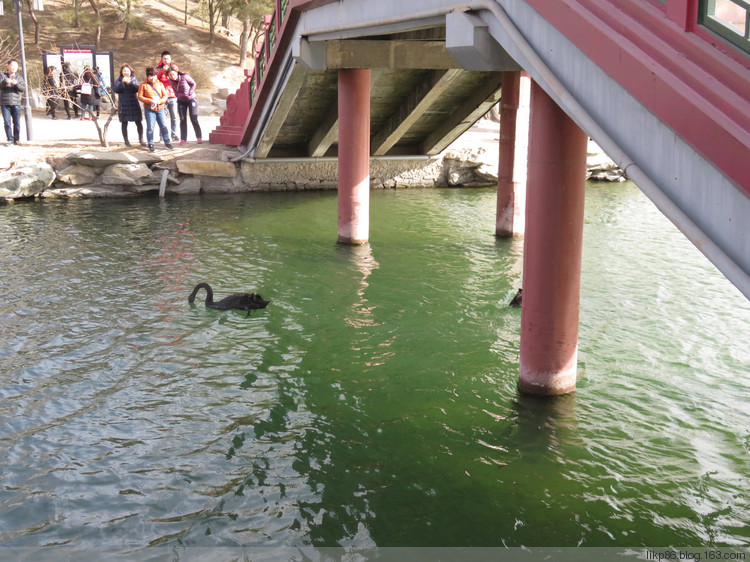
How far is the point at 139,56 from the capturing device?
38188mm

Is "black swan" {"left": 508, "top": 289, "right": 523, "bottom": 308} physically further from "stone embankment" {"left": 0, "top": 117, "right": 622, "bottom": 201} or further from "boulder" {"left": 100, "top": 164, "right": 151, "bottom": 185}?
"boulder" {"left": 100, "top": 164, "right": 151, "bottom": 185}

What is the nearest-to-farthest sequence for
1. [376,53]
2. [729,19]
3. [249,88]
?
[729,19]
[376,53]
[249,88]

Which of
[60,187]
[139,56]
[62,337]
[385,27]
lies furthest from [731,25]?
[139,56]

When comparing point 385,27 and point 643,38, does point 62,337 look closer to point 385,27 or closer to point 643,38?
point 385,27

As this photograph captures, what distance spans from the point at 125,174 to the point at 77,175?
1050 millimetres

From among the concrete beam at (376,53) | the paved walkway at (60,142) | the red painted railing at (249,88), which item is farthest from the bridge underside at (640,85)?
the paved walkway at (60,142)

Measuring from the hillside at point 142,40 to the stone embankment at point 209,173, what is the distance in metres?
18.5

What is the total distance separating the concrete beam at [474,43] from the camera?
762cm

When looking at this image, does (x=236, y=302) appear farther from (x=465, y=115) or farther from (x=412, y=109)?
(x=465, y=115)

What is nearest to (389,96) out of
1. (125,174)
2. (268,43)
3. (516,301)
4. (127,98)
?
(268,43)

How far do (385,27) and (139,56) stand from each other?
30.8 metres

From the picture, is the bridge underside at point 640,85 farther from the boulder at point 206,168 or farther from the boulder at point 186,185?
the boulder at point 186,185

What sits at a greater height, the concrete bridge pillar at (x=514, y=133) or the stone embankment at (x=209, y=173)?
the concrete bridge pillar at (x=514, y=133)

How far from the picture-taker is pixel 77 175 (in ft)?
60.3
